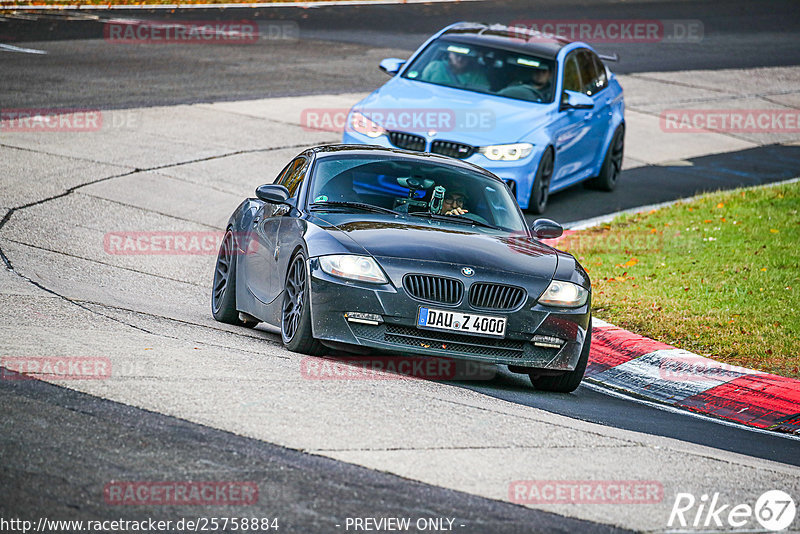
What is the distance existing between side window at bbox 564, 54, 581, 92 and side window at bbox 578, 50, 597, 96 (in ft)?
0.48

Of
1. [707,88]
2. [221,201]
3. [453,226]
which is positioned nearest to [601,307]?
[453,226]

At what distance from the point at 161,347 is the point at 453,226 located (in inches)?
94.5

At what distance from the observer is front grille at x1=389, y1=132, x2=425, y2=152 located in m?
14.6

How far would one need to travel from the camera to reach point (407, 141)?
14664mm

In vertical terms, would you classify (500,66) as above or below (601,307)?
above

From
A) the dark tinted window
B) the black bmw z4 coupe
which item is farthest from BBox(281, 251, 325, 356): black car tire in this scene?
the dark tinted window

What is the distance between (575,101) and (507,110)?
3.65 feet

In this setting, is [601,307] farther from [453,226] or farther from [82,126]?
[82,126]

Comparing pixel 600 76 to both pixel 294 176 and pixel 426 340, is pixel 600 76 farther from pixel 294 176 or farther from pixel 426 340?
pixel 426 340

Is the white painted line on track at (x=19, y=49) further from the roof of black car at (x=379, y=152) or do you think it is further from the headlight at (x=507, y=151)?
the roof of black car at (x=379, y=152)

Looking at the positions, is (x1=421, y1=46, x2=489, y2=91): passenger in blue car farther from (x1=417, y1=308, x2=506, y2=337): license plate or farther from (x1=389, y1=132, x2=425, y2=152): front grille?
(x1=417, y1=308, x2=506, y2=337): license plate

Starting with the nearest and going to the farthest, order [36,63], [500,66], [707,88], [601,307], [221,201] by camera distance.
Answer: [601,307] < [221,201] < [500,66] < [36,63] < [707,88]

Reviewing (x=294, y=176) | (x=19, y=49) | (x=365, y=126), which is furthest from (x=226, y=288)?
(x=19, y=49)

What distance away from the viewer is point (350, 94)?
71.1 ft
